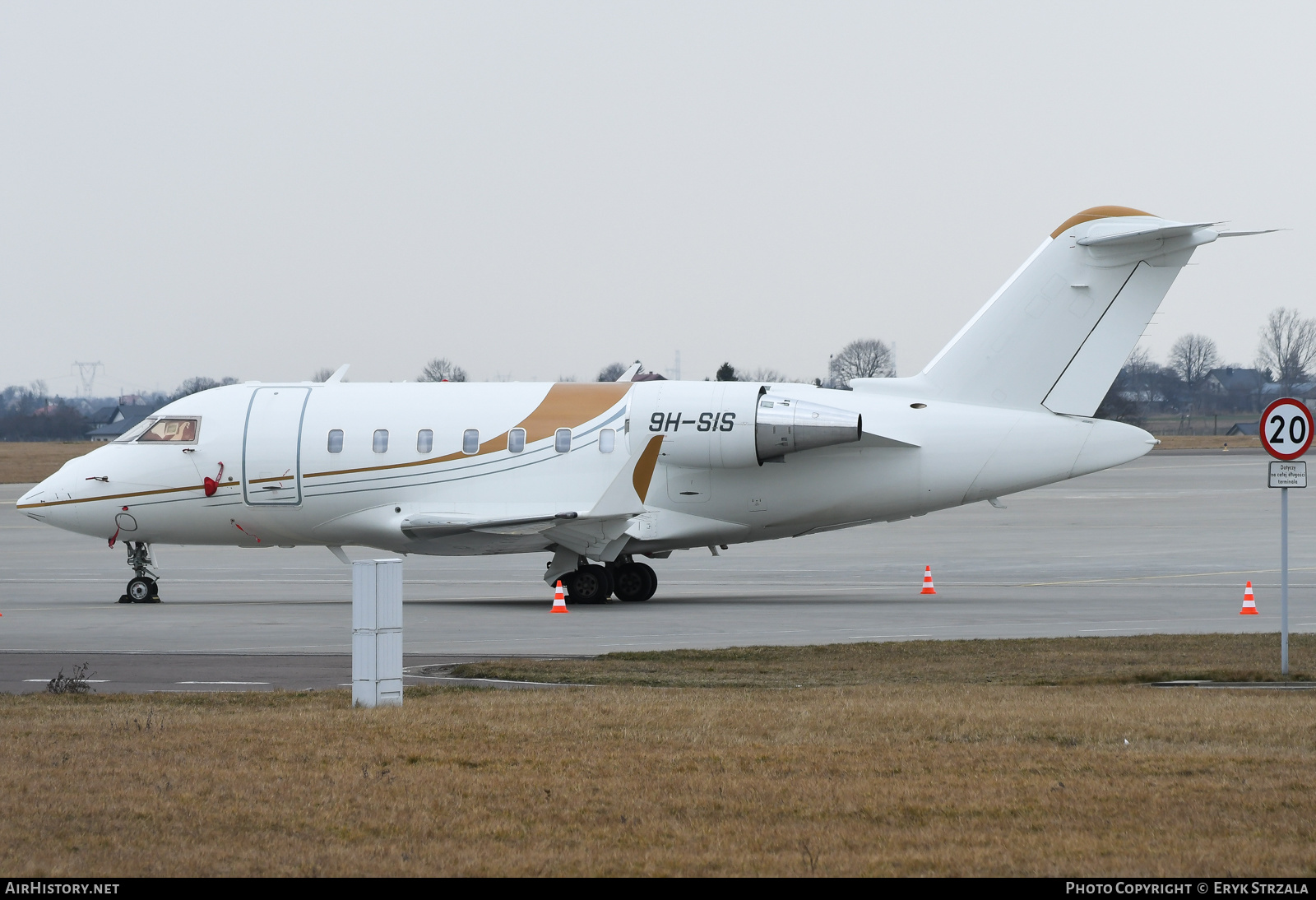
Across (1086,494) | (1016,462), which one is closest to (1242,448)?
(1086,494)

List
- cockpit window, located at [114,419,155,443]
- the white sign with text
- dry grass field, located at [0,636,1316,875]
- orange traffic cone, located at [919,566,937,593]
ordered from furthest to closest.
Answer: cockpit window, located at [114,419,155,443]
orange traffic cone, located at [919,566,937,593]
the white sign with text
dry grass field, located at [0,636,1316,875]

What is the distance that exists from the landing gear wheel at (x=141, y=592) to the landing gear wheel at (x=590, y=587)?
7374 mm

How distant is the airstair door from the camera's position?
26.4 m

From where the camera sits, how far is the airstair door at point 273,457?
26422 mm

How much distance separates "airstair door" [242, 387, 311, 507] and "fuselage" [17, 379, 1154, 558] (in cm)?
3

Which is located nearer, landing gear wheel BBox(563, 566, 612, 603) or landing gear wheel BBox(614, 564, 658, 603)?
landing gear wheel BBox(563, 566, 612, 603)

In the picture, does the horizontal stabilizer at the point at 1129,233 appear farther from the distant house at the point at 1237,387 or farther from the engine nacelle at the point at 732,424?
the distant house at the point at 1237,387

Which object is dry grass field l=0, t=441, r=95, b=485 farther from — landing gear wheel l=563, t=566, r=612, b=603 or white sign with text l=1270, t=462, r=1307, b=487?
white sign with text l=1270, t=462, r=1307, b=487

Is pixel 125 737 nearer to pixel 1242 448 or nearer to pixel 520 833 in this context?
pixel 520 833

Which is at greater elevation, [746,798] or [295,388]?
[295,388]

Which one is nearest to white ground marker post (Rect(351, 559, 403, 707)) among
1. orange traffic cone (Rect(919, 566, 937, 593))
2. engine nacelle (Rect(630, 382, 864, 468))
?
engine nacelle (Rect(630, 382, 864, 468))

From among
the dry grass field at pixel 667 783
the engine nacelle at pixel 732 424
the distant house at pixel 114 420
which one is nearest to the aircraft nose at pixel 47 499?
the engine nacelle at pixel 732 424

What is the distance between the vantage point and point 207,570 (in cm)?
3441

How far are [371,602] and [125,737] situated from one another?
263cm
